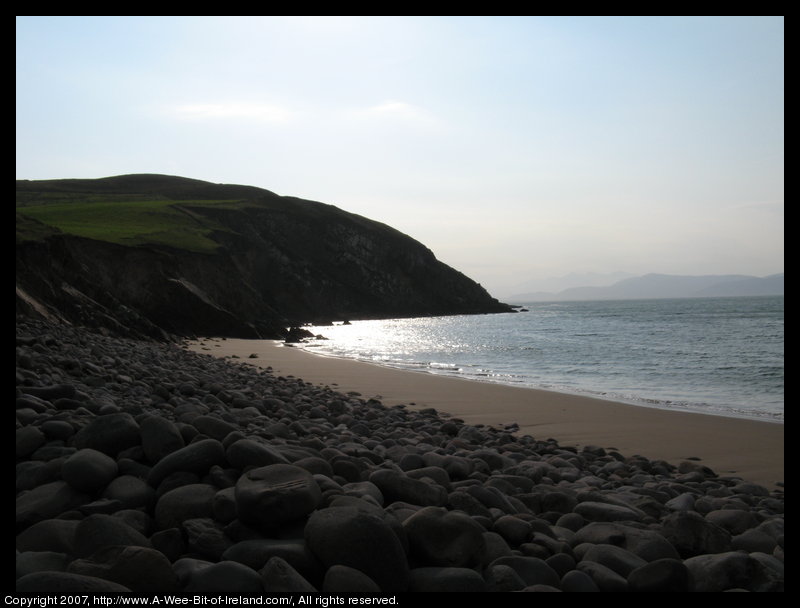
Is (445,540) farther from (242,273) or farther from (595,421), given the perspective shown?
(242,273)

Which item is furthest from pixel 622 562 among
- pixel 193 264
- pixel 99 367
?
pixel 193 264

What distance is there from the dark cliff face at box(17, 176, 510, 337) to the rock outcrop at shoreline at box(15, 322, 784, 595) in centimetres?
1280

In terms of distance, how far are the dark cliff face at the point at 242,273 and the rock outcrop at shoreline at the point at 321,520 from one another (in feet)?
42.0

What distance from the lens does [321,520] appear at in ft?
10.1

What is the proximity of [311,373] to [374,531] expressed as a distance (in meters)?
14.0

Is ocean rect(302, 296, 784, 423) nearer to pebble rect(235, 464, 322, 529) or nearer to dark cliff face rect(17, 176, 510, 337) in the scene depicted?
dark cliff face rect(17, 176, 510, 337)

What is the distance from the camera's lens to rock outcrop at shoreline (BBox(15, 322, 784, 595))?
292 cm

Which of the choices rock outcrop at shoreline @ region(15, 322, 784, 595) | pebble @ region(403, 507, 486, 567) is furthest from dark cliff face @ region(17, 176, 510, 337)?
pebble @ region(403, 507, 486, 567)

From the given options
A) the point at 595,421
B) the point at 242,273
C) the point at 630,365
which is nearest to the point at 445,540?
the point at 595,421

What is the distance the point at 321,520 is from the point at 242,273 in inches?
1821

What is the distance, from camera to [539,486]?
5258mm

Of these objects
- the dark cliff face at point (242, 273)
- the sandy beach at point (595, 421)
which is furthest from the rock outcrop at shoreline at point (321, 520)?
the dark cliff face at point (242, 273)

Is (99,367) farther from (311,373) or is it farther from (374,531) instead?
(311,373)

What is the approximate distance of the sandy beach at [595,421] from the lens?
323 inches
